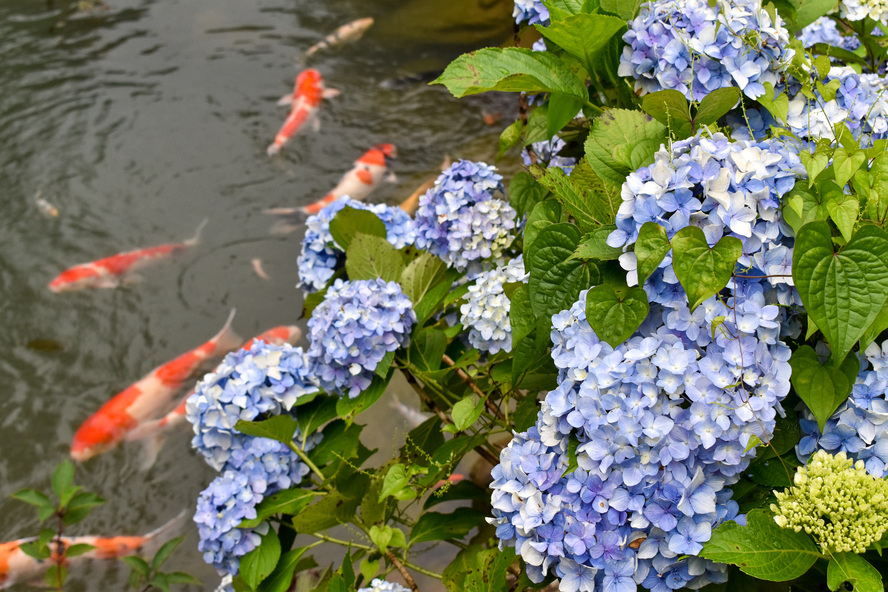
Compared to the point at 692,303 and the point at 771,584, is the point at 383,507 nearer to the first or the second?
the point at 771,584

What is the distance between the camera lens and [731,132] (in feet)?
4.50

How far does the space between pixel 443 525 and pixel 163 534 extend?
1.97m

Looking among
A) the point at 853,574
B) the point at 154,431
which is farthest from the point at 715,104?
the point at 154,431

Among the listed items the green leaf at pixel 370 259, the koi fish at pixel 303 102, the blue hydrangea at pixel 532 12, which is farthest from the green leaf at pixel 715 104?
the koi fish at pixel 303 102

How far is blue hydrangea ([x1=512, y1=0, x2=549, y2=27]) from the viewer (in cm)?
170

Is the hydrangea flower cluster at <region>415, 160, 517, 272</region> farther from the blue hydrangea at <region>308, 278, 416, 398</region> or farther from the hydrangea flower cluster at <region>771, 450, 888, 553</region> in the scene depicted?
the hydrangea flower cluster at <region>771, 450, 888, 553</region>

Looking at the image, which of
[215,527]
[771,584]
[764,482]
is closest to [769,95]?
[764,482]

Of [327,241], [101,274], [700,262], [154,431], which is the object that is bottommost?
[154,431]

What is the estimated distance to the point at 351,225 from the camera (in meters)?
1.82

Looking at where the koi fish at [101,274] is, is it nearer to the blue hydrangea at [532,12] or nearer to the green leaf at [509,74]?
the blue hydrangea at [532,12]

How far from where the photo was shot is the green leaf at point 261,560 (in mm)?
1618

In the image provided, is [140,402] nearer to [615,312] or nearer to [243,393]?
[243,393]

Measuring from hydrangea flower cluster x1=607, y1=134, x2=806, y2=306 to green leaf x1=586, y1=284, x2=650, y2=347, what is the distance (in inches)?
1.0

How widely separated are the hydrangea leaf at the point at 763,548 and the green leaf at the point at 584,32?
2.80 ft
